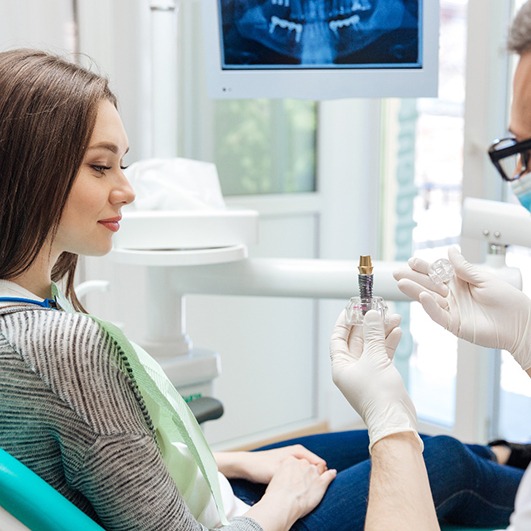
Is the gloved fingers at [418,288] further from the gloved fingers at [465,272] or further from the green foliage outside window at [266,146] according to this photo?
the green foliage outside window at [266,146]

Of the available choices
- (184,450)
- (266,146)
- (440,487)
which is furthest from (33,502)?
(266,146)

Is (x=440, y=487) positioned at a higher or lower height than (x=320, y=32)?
lower

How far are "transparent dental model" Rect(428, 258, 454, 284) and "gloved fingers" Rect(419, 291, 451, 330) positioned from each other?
3 centimetres

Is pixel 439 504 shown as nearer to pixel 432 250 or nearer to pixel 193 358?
pixel 193 358

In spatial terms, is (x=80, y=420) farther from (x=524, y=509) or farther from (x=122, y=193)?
(x=524, y=509)

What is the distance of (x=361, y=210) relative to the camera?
3.38 metres

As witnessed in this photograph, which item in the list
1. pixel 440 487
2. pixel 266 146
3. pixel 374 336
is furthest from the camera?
pixel 266 146

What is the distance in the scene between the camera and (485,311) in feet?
4.55

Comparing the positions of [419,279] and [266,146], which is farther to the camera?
[266,146]

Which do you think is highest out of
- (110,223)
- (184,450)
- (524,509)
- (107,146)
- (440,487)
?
(107,146)

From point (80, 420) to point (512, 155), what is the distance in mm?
691

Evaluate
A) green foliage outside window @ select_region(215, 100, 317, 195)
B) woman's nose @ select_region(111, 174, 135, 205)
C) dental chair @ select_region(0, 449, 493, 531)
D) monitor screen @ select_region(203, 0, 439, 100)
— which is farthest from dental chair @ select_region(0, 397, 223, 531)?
green foliage outside window @ select_region(215, 100, 317, 195)

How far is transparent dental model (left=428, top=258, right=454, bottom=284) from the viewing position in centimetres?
137

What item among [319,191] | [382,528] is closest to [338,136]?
[319,191]
